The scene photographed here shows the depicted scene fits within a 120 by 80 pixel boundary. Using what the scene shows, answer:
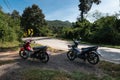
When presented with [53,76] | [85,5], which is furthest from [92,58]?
[85,5]

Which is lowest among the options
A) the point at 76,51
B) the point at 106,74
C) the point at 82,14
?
the point at 106,74

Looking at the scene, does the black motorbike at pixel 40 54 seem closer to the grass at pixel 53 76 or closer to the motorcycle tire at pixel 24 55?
the motorcycle tire at pixel 24 55

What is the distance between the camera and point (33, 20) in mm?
69750

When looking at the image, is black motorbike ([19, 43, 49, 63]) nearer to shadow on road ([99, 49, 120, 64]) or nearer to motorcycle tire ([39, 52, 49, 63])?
motorcycle tire ([39, 52, 49, 63])

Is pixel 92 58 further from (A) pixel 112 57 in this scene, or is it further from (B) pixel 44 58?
(A) pixel 112 57

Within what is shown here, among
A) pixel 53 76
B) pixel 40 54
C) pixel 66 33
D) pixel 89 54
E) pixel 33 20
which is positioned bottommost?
pixel 53 76

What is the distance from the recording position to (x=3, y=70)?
31.3 feet

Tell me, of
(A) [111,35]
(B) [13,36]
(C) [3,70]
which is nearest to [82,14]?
(A) [111,35]

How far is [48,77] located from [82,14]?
1807 inches

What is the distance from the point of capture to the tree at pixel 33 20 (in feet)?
226

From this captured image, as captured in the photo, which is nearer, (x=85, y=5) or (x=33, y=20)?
(x=85, y=5)

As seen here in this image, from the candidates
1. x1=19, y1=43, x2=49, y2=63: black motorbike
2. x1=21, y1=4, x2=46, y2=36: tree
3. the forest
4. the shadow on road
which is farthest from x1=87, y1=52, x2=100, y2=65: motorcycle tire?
x1=21, y1=4, x2=46, y2=36: tree

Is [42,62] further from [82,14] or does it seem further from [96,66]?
[82,14]

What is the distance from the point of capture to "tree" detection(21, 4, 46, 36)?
68800 millimetres
